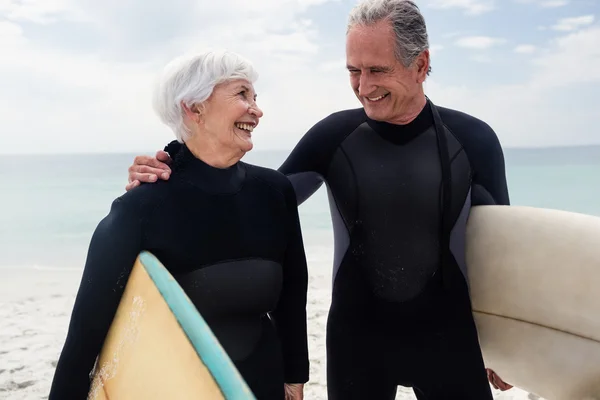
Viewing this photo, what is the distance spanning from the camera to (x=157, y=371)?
3.92 feet

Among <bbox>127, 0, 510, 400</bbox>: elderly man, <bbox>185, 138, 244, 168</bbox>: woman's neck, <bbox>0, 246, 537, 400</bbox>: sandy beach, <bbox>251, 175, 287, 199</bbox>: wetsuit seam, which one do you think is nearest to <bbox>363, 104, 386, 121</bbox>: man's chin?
<bbox>127, 0, 510, 400</bbox>: elderly man

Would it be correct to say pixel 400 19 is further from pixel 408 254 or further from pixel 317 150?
pixel 408 254

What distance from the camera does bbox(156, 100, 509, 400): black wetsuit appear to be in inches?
76.5

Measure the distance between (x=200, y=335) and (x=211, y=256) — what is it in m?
0.46

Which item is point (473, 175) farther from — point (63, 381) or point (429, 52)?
point (63, 381)

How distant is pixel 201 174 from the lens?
159 centimetres

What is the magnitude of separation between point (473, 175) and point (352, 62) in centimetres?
60

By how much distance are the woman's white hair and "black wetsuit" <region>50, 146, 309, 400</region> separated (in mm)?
165

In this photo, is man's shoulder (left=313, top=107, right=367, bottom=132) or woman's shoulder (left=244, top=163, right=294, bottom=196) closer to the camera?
woman's shoulder (left=244, top=163, right=294, bottom=196)

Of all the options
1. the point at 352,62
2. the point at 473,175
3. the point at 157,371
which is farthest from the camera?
the point at 473,175

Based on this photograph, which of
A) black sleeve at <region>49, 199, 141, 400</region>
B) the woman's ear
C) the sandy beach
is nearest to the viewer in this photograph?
black sleeve at <region>49, 199, 141, 400</region>

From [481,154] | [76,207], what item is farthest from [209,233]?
[76,207]

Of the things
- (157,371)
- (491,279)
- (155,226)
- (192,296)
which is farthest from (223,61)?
(491,279)

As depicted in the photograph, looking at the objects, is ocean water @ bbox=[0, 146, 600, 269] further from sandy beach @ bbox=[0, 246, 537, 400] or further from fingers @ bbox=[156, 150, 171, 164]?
fingers @ bbox=[156, 150, 171, 164]
